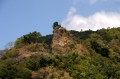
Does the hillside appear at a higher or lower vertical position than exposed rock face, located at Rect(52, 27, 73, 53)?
lower

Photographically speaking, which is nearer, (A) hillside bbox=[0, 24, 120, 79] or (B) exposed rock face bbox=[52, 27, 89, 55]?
(A) hillside bbox=[0, 24, 120, 79]

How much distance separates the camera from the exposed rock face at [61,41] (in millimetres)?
81312

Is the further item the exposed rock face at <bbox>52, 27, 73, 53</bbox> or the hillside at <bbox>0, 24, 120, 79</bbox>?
the exposed rock face at <bbox>52, 27, 73, 53</bbox>

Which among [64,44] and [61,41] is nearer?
[64,44]

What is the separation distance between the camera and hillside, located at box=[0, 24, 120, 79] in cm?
6950

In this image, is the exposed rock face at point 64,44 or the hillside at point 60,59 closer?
the hillside at point 60,59

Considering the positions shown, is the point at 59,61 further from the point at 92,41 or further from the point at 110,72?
the point at 92,41

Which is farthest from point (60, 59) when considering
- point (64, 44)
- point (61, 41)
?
point (61, 41)

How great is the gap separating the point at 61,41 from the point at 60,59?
11.1 metres

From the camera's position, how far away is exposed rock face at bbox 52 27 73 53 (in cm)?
8131

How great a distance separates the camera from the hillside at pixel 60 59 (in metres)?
69.5

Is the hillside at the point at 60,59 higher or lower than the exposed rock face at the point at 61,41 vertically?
lower

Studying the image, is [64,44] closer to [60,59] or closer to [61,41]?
[61,41]

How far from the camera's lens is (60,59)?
244ft
